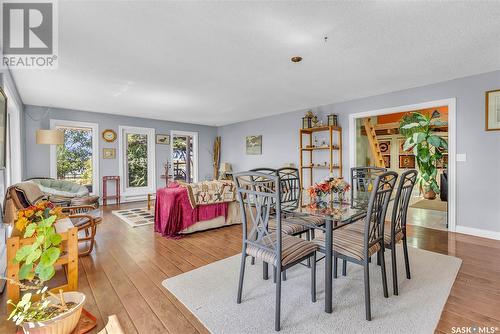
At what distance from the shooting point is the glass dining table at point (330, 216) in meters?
1.77

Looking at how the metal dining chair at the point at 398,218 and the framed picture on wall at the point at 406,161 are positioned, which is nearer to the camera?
the metal dining chair at the point at 398,218

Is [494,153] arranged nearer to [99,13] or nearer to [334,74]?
[334,74]

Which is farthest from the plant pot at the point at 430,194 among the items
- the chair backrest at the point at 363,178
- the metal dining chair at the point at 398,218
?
the metal dining chair at the point at 398,218

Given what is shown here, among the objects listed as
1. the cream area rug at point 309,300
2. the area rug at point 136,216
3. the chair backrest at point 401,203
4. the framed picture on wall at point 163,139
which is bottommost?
the cream area rug at point 309,300

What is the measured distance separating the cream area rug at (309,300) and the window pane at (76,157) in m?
5.03

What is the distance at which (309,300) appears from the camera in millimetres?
1955

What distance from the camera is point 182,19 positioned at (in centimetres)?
211

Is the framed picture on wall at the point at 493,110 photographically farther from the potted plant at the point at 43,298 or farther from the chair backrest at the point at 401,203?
the potted plant at the point at 43,298

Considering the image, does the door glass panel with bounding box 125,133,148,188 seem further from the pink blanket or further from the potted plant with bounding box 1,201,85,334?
the potted plant with bounding box 1,201,85,334

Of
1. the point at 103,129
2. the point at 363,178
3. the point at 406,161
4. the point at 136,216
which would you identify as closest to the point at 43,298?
the point at 363,178

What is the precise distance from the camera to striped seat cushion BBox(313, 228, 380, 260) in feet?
5.94

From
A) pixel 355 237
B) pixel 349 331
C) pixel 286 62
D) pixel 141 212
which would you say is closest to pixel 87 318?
pixel 349 331

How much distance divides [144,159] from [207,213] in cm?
383

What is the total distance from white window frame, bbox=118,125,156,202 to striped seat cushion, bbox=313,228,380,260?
19.3ft
